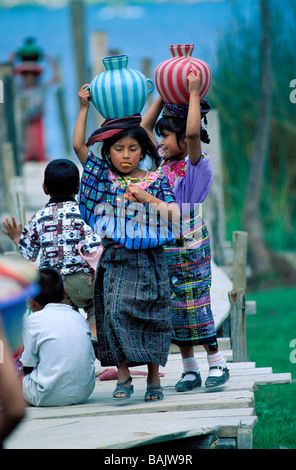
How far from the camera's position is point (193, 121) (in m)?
3.90

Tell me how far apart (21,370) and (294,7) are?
11949 mm

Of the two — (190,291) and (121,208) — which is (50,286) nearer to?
(121,208)

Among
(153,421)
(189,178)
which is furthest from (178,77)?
(153,421)

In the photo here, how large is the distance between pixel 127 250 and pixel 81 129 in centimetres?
63

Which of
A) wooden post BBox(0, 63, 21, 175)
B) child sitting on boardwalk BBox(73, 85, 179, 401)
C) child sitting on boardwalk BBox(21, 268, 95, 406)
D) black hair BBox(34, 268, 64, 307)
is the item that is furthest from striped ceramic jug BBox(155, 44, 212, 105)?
wooden post BBox(0, 63, 21, 175)

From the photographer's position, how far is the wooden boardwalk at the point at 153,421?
310 centimetres

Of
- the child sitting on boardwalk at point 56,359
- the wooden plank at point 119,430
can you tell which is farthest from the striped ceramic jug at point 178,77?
the wooden plank at point 119,430

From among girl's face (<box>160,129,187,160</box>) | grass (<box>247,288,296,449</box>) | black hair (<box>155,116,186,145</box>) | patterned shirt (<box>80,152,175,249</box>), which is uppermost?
black hair (<box>155,116,186,145</box>)

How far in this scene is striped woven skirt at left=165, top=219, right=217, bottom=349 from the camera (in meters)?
4.22

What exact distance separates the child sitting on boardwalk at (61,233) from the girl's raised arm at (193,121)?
948 mm

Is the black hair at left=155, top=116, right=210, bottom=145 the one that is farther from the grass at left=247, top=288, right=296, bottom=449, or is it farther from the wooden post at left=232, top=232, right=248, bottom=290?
the wooden post at left=232, top=232, right=248, bottom=290

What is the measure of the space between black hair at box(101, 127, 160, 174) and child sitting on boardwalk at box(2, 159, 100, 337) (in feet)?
2.34

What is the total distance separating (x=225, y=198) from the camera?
14492mm

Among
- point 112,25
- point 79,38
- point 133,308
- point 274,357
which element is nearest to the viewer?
point 133,308
